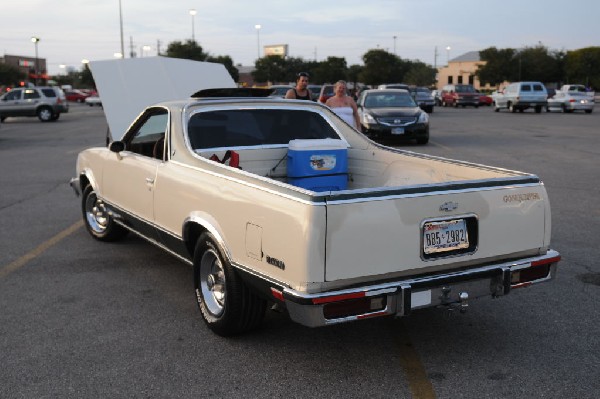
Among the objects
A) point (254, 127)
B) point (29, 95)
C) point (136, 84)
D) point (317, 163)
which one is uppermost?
point (136, 84)

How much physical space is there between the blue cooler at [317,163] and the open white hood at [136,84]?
17.5 ft

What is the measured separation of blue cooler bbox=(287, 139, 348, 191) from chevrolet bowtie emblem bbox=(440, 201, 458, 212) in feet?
6.10

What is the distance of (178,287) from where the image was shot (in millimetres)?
5645

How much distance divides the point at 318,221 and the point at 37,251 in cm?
443

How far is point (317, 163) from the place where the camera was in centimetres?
561

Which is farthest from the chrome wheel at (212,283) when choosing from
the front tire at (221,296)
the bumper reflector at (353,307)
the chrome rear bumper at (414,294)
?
the bumper reflector at (353,307)

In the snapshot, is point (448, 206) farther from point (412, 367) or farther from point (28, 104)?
point (28, 104)

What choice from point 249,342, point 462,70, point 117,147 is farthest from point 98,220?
point 462,70

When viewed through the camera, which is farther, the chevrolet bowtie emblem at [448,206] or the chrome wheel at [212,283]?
the chrome wheel at [212,283]

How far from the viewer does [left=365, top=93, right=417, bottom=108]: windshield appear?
1902 cm

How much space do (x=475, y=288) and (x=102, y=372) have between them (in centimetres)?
235

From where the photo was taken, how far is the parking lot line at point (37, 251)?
618cm

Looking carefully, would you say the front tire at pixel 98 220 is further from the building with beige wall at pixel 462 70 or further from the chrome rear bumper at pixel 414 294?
the building with beige wall at pixel 462 70

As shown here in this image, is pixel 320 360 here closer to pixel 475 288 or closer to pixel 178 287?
pixel 475 288
